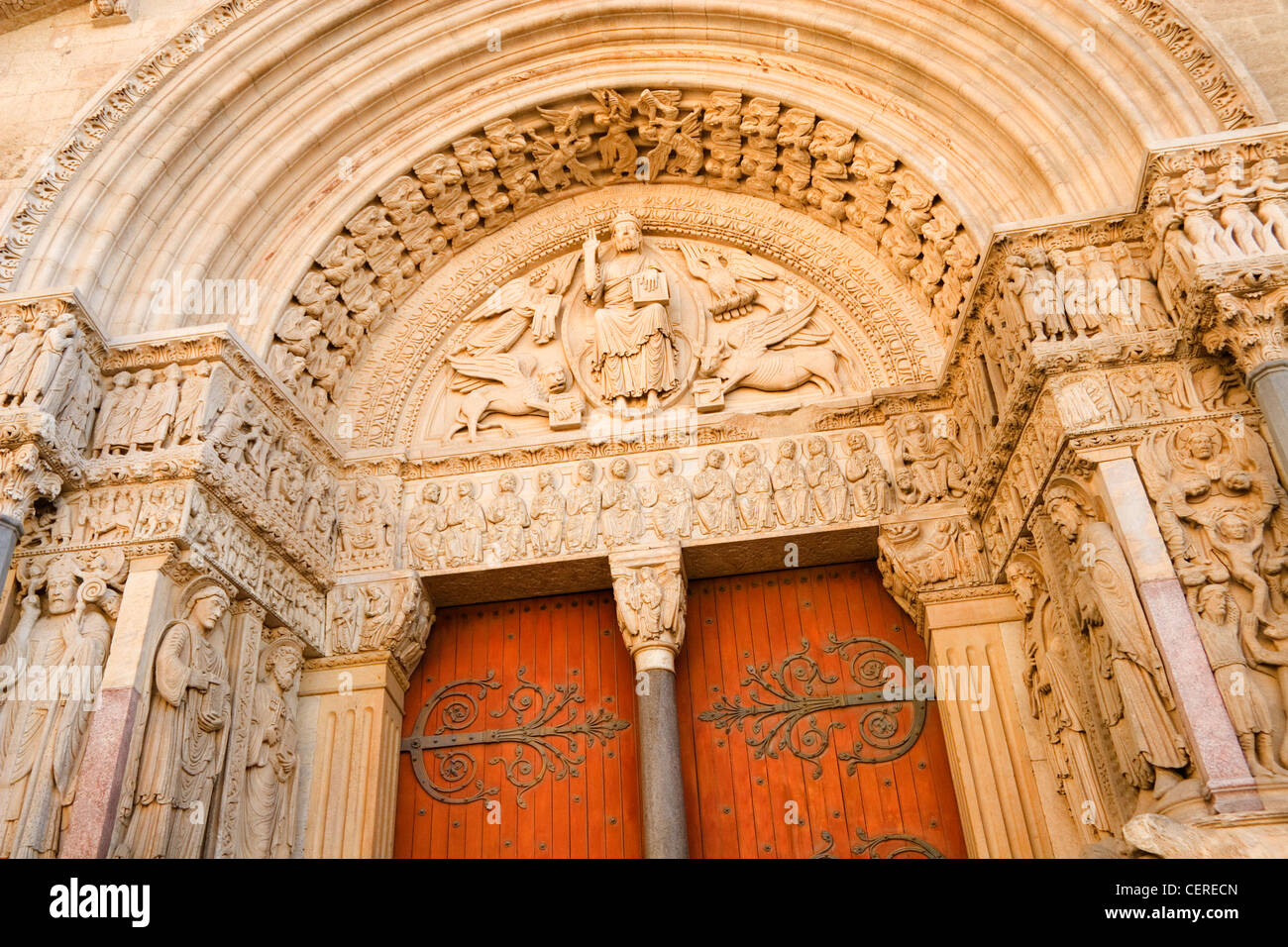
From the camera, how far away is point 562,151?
764cm

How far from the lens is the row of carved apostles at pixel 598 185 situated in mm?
6730

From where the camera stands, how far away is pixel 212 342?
19.1ft

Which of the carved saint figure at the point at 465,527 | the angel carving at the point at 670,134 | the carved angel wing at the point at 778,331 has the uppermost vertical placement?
the angel carving at the point at 670,134

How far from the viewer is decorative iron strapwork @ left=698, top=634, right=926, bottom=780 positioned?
609 centimetres

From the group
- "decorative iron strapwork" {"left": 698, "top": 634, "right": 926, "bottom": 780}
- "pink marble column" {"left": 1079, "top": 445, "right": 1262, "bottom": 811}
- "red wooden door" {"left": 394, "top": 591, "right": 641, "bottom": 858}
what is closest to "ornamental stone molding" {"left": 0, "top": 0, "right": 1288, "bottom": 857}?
"pink marble column" {"left": 1079, "top": 445, "right": 1262, "bottom": 811}

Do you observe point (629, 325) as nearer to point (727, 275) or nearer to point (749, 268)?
point (727, 275)

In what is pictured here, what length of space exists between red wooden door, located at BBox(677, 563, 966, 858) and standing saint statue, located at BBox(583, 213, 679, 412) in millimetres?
1412

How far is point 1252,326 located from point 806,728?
3.15 meters

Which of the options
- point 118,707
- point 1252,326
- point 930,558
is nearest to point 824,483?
point 930,558

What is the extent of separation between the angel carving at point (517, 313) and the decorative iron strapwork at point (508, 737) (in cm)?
220

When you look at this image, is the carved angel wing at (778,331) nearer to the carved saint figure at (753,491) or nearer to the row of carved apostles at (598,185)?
the row of carved apostles at (598,185)

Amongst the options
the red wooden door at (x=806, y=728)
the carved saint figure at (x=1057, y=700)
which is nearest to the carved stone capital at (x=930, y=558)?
the carved saint figure at (x=1057, y=700)

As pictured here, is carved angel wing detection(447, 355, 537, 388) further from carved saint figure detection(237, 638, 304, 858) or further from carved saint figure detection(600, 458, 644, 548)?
carved saint figure detection(237, 638, 304, 858)

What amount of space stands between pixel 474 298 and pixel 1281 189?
16.4 feet
